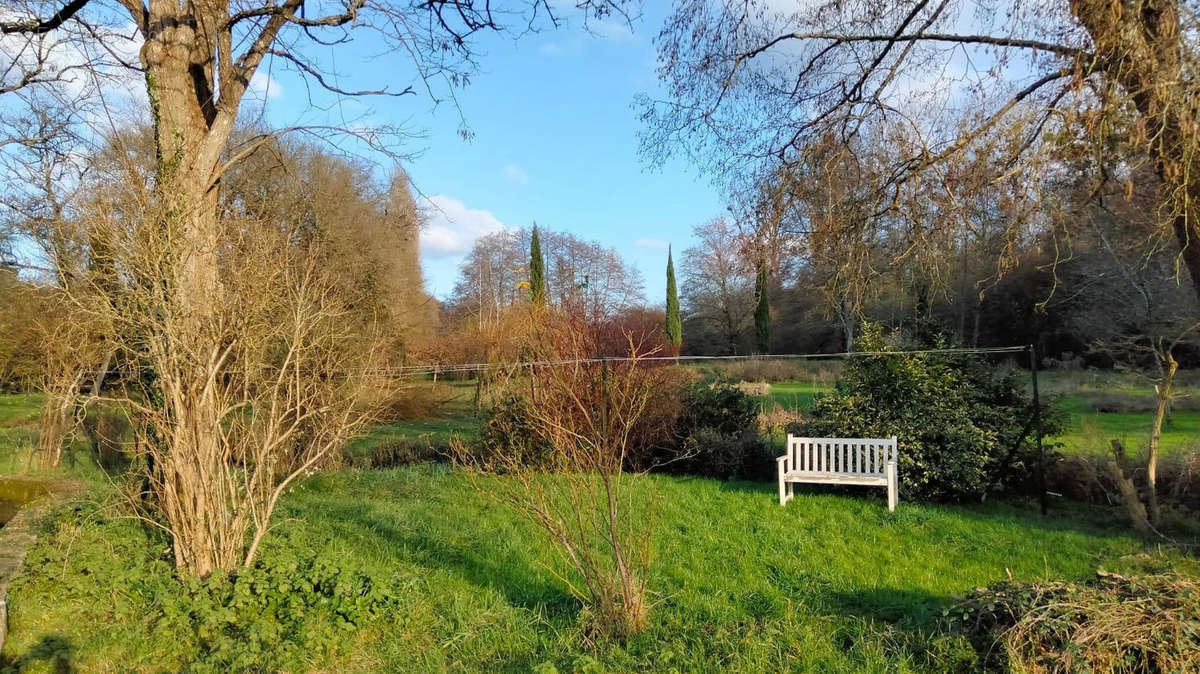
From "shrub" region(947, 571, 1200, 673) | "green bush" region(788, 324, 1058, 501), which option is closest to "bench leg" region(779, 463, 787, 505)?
"green bush" region(788, 324, 1058, 501)

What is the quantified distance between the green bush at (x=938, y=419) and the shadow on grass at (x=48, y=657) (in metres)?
7.10

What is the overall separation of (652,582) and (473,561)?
1.44 metres

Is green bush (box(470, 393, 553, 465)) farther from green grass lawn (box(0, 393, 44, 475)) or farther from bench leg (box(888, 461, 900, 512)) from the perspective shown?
green grass lawn (box(0, 393, 44, 475))

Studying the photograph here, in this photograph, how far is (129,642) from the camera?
342 centimetres

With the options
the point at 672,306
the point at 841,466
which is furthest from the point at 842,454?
the point at 672,306

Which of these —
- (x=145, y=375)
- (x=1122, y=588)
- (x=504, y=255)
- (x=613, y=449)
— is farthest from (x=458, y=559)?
(x=504, y=255)

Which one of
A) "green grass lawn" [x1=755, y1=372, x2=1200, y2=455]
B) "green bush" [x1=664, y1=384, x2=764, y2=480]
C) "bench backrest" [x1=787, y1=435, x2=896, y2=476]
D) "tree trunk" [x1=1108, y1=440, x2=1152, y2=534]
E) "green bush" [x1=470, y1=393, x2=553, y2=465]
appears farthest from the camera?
"green bush" [x1=470, y1=393, x2=553, y2=465]

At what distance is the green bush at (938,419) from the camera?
704 centimetres

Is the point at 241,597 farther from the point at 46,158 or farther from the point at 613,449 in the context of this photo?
the point at 46,158

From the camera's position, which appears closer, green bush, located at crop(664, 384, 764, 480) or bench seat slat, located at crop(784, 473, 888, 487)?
bench seat slat, located at crop(784, 473, 888, 487)

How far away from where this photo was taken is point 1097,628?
8.77 feet

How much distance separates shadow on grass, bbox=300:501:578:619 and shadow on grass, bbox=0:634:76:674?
6.82 ft

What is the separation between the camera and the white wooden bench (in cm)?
683

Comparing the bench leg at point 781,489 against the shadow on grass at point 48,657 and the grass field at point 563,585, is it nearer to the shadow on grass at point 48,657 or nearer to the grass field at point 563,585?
the grass field at point 563,585
